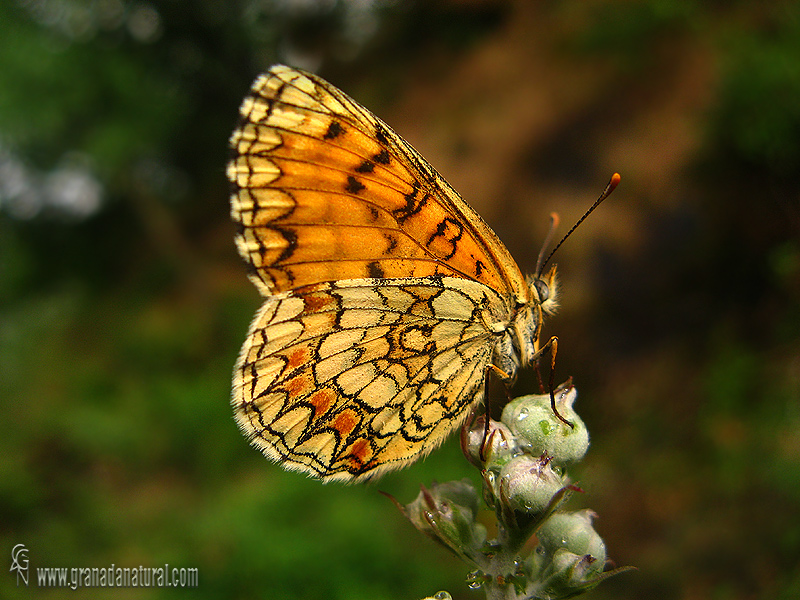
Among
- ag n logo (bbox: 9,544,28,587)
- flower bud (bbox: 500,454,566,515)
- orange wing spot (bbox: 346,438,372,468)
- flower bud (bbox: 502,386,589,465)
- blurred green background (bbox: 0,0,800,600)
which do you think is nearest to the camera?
flower bud (bbox: 500,454,566,515)

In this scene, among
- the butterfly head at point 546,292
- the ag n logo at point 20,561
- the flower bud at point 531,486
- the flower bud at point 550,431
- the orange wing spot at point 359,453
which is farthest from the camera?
the ag n logo at point 20,561

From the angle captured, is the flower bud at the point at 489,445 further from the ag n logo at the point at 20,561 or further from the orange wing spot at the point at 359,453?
the ag n logo at the point at 20,561

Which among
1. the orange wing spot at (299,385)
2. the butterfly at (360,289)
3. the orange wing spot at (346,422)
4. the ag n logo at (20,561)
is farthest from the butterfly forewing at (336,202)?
the ag n logo at (20,561)

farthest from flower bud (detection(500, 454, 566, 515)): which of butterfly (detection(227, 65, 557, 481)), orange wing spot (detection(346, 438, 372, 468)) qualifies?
orange wing spot (detection(346, 438, 372, 468))

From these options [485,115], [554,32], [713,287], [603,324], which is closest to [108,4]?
[485,115]

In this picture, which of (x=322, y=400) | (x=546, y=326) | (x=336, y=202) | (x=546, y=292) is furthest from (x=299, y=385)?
(x=546, y=326)

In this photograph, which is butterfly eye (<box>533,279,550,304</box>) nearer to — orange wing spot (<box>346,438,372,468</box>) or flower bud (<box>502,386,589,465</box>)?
flower bud (<box>502,386,589,465</box>)
